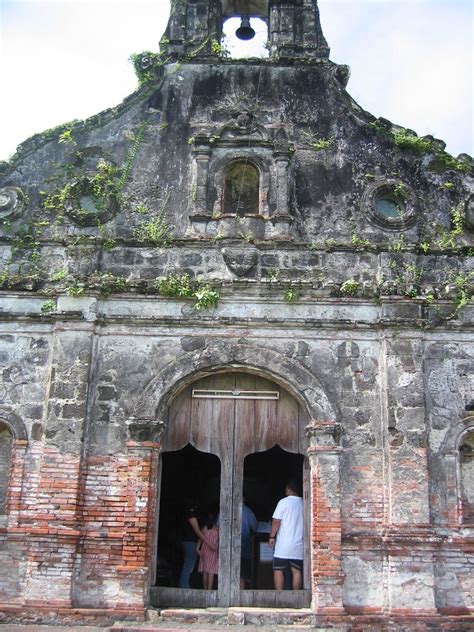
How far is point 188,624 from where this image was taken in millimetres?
9312

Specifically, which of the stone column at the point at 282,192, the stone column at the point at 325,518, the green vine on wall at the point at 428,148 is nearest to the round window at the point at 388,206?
the green vine on wall at the point at 428,148

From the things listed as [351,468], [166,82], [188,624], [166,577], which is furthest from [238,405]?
[166,82]

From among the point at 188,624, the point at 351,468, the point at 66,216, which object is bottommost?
the point at 188,624

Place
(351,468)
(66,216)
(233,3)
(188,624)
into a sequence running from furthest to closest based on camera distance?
(233,3) < (66,216) < (351,468) < (188,624)

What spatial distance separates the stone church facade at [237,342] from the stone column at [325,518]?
0.09 ft

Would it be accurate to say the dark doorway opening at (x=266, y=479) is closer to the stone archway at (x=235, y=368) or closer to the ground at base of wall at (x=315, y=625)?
the stone archway at (x=235, y=368)

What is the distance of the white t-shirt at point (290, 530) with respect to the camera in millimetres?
10023

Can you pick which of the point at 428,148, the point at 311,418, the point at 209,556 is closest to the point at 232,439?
the point at 311,418

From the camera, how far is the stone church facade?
9.64 metres

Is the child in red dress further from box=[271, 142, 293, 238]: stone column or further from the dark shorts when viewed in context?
box=[271, 142, 293, 238]: stone column

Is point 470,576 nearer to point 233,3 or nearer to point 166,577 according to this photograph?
point 166,577

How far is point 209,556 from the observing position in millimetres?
10648

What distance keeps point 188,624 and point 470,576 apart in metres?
3.65

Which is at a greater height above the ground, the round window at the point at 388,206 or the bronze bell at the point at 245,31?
the bronze bell at the point at 245,31
